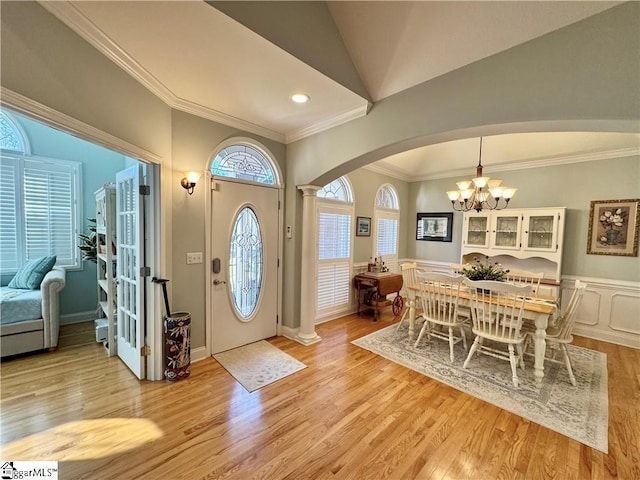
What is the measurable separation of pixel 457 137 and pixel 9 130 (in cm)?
562

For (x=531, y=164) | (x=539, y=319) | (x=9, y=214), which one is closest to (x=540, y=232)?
(x=531, y=164)

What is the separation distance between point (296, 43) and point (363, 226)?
3380 millimetres

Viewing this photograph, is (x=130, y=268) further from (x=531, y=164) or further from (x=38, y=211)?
(x=531, y=164)

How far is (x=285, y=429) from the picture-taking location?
6.38 feet

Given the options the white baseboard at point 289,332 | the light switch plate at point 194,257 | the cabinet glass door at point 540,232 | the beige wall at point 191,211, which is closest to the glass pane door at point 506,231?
the cabinet glass door at point 540,232

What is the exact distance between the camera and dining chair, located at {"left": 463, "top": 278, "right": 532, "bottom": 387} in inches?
99.5

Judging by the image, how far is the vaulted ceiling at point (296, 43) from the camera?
153 centimetres

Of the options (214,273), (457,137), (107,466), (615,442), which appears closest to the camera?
(107,466)

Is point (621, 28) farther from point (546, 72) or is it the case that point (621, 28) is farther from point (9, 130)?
point (9, 130)

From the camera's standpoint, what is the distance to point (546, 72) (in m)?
1.64

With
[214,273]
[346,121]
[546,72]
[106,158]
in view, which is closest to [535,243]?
[546,72]

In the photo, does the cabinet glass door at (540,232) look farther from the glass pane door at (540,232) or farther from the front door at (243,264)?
the front door at (243,264)

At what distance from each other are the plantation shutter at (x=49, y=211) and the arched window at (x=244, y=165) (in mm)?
2759

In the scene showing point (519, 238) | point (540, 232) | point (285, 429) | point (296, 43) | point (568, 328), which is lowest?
point (285, 429)
